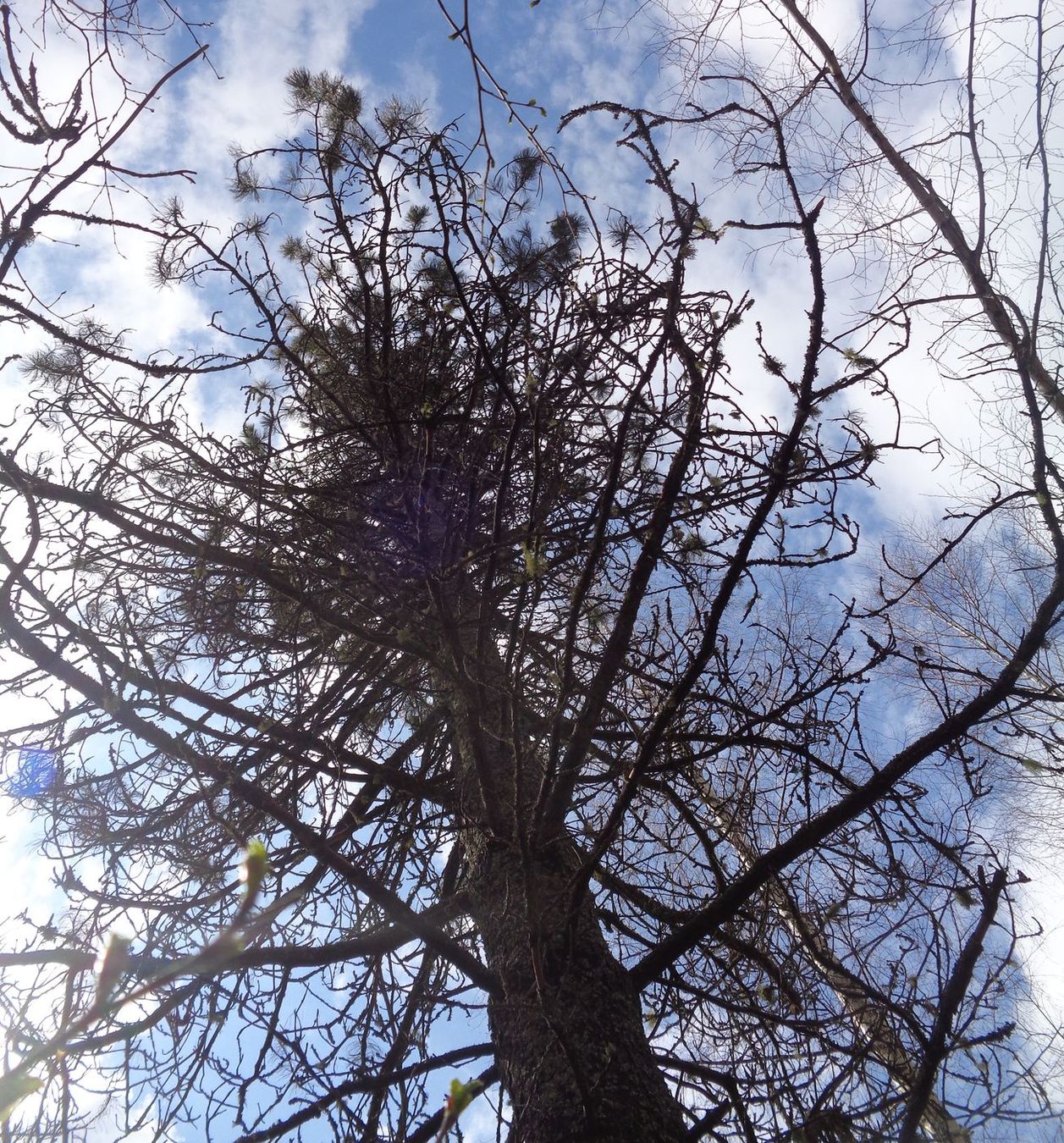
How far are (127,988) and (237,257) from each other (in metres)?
2.50

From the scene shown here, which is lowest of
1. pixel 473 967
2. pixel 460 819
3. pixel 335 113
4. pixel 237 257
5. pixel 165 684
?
pixel 473 967

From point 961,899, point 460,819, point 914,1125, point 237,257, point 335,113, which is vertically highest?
point 335,113

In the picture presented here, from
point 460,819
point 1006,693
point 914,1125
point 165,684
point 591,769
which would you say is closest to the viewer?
point 914,1125

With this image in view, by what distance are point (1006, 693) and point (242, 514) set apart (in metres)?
2.83

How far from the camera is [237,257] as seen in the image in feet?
9.82

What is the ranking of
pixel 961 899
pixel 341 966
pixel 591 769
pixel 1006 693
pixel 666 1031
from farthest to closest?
pixel 591 769
pixel 341 966
pixel 666 1031
pixel 961 899
pixel 1006 693

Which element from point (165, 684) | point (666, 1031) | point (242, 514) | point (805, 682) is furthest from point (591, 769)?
point (165, 684)

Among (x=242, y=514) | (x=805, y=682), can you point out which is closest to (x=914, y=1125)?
(x=805, y=682)

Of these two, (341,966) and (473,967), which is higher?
(341,966)

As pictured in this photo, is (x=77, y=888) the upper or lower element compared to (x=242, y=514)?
lower

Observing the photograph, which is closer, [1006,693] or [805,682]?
[1006,693]

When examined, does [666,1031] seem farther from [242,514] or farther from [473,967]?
[242,514]

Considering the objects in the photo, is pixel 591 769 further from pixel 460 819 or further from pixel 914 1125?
pixel 914 1125

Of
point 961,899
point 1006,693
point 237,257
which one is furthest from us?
point 237,257
